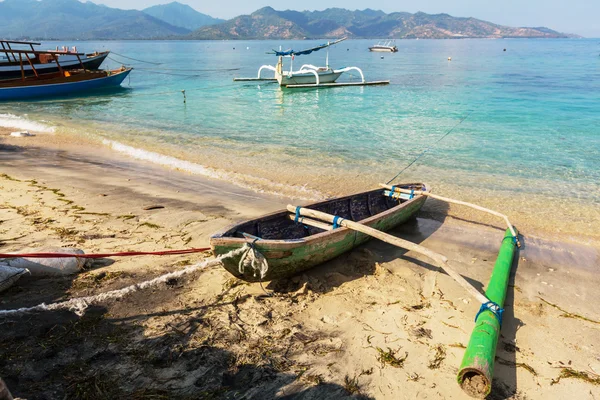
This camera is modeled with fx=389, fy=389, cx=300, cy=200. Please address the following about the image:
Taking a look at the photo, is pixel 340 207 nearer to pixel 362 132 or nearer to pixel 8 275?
pixel 8 275

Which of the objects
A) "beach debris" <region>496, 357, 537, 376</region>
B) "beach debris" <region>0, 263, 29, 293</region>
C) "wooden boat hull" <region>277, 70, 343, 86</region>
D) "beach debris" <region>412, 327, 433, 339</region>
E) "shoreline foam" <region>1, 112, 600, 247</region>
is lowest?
"beach debris" <region>496, 357, 537, 376</region>

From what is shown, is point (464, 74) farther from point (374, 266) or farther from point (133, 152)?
point (374, 266)

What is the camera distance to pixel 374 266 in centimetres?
632

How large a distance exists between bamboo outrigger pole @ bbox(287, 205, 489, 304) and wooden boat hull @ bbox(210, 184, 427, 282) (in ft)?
0.60

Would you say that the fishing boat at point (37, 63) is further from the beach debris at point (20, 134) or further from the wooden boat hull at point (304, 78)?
the wooden boat hull at point (304, 78)

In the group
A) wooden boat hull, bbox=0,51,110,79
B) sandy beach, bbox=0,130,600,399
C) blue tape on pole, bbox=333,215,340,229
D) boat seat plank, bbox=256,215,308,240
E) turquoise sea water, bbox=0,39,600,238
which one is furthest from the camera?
wooden boat hull, bbox=0,51,110,79

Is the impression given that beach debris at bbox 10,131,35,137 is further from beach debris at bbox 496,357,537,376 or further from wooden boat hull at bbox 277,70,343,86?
wooden boat hull at bbox 277,70,343,86

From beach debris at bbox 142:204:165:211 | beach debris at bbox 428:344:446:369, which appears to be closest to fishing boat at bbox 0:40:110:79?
beach debris at bbox 142:204:165:211

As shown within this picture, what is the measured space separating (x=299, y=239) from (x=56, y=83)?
30.0 m

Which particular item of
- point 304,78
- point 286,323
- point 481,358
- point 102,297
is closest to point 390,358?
point 481,358

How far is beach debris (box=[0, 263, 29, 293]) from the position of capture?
471cm

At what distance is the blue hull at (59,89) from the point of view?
26.6 m

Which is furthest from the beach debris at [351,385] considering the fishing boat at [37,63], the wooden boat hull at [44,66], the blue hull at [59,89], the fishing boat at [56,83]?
the wooden boat hull at [44,66]

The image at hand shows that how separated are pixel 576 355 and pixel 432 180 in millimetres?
7316
